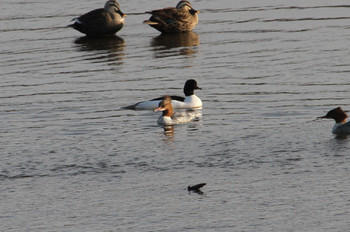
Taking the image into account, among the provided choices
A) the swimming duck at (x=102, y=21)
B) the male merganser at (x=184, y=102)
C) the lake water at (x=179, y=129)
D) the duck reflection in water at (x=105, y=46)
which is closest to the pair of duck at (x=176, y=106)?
the male merganser at (x=184, y=102)

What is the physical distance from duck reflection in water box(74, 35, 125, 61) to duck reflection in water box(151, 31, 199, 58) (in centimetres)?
119

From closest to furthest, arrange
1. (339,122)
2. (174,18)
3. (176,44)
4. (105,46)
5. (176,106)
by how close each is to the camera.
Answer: (339,122), (176,106), (176,44), (105,46), (174,18)

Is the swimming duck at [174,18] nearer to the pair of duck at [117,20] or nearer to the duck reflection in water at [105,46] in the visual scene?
the pair of duck at [117,20]

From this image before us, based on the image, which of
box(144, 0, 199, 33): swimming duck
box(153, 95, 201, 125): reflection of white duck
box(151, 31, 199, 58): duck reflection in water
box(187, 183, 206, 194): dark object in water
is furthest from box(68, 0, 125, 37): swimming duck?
box(187, 183, 206, 194): dark object in water

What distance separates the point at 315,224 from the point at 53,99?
11225mm

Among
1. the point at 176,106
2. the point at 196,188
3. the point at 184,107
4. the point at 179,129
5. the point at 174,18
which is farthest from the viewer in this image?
the point at 174,18

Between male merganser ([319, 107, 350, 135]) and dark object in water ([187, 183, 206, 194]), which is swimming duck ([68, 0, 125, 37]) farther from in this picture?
dark object in water ([187, 183, 206, 194])

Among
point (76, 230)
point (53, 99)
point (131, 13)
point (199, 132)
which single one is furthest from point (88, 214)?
point (131, 13)

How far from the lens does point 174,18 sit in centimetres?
3077

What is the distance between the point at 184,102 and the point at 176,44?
8701 millimetres

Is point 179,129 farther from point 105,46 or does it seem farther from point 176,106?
point 105,46

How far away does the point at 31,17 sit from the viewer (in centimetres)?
3500

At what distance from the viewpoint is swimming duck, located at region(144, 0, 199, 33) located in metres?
30.6

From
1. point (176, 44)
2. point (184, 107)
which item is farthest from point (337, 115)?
point (176, 44)
